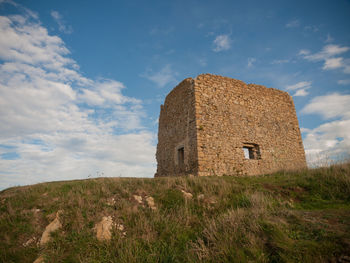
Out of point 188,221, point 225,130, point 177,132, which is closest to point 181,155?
point 177,132

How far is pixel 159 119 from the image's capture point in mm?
13320

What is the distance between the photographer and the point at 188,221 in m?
4.46

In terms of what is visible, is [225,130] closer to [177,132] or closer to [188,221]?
[177,132]

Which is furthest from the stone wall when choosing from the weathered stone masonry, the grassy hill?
the grassy hill

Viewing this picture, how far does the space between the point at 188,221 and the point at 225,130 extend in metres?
6.33

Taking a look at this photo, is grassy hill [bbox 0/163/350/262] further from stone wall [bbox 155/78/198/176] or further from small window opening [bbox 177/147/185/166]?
small window opening [bbox 177/147/185/166]

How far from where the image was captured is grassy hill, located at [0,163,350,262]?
9.98 feet

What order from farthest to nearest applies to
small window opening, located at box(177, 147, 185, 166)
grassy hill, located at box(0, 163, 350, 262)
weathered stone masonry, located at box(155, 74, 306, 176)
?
small window opening, located at box(177, 147, 185, 166) → weathered stone masonry, located at box(155, 74, 306, 176) → grassy hill, located at box(0, 163, 350, 262)

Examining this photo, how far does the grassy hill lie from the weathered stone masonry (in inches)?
113

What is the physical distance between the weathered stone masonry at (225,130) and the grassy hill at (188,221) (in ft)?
9.39

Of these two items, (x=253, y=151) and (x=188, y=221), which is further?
(x=253, y=151)

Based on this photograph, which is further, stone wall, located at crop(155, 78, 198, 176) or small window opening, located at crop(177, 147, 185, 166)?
small window opening, located at crop(177, 147, 185, 166)

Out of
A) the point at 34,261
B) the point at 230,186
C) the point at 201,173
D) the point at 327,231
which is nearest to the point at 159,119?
the point at 201,173

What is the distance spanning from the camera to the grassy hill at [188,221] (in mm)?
3041
